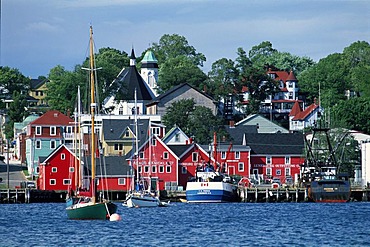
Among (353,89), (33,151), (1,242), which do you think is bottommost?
(1,242)

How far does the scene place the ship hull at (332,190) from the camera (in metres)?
104

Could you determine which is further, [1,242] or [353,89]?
[353,89]

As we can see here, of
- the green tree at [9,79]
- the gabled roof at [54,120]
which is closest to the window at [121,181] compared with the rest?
the gabled roof at [54,120]

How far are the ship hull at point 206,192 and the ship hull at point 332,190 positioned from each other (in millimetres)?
8276

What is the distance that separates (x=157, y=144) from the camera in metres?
119

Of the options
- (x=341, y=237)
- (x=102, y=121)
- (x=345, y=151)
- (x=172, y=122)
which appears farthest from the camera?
(x=172, y=122)

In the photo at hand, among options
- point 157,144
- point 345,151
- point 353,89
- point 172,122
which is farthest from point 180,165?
point 353,89

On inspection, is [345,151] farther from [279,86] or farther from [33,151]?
[279,86]

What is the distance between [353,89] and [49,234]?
11910cm

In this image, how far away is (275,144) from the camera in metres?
132

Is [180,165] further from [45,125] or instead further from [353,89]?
[353,89]

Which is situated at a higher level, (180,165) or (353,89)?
(353,89)

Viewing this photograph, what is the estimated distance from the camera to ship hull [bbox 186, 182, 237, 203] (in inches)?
4117

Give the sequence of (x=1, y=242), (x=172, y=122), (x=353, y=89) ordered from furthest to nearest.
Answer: (x=353, y=89), (x=172, y=122), (x=1, y=242)
